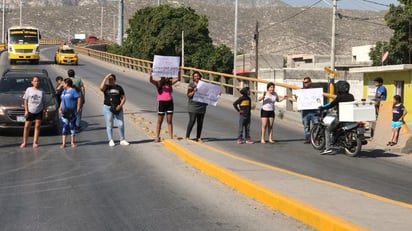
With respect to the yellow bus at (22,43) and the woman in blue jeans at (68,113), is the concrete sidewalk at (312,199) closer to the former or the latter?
the woman in blue jeans at (68,113)

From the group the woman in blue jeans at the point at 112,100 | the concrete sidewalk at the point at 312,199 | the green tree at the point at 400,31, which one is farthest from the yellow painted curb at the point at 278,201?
the green tree at the point at 400,31

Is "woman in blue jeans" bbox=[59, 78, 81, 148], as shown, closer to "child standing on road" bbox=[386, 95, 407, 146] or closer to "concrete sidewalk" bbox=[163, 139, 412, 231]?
"concrete sidewalk" bbox=[163, 139, 412, 231]

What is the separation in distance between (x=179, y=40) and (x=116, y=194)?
73067 millimetres

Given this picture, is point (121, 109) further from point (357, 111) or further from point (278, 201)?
point (278, 201)

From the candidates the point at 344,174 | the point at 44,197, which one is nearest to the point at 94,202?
the point at 44,197

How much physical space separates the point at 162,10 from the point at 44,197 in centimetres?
8031

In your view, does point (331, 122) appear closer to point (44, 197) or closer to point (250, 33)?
point (44, 197)

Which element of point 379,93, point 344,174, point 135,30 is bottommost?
point 344,174

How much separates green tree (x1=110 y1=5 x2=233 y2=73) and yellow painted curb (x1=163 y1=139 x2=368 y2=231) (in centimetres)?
6509

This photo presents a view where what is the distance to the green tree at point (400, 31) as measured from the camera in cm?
5540

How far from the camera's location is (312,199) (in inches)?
341

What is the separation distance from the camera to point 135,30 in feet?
309

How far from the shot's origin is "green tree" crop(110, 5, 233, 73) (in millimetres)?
78625

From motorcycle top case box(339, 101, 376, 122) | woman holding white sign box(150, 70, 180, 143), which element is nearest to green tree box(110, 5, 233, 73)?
woman holding white sign box(150, 70, 180, 143)
